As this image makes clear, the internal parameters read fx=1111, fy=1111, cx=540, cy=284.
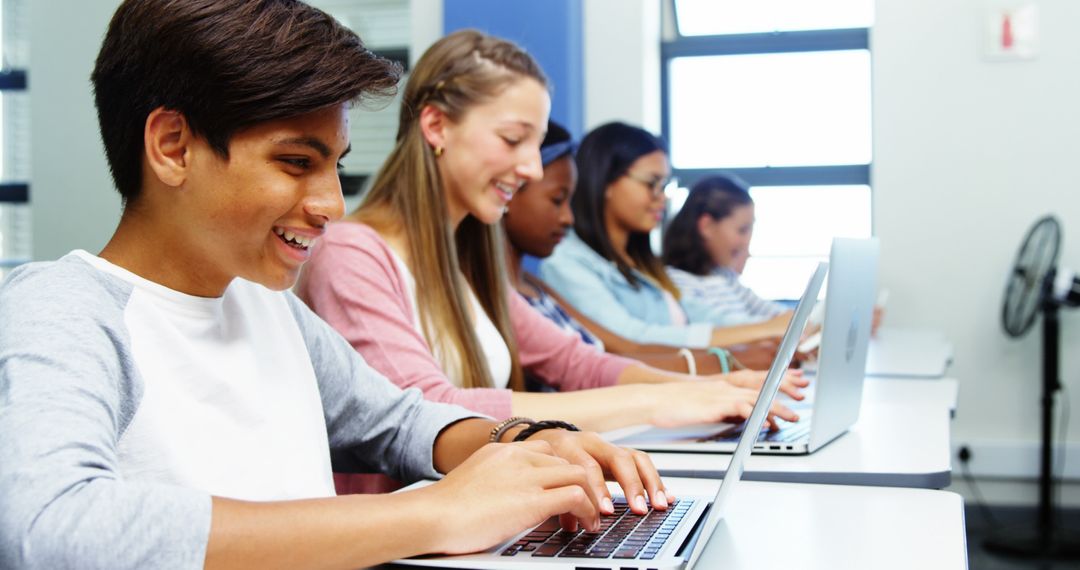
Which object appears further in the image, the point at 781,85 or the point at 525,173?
the point at 781,85

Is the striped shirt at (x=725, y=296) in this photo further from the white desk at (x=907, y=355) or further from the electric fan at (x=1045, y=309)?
the electric fan at (x=1045, y=309)

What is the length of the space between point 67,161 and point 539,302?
1.08 m

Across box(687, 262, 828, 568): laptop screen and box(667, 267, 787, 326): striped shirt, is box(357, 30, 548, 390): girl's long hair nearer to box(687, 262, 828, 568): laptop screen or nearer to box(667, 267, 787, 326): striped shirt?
box(687, 262, 828, 568): laptop screen

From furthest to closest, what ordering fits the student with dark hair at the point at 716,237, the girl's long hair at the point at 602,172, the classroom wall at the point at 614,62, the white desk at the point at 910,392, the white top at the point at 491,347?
the classroom wall at the point at 614,62 → the student with dark hair at the point at 716,237 → the girl's long hair at the point at 602,172 → the white desk at the point at 910,392 → the white top at the point at 491,347

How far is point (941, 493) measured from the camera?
3.91 ft

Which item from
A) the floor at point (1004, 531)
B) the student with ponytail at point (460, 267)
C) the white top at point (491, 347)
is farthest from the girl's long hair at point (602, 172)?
the floor at point (1004, 531)

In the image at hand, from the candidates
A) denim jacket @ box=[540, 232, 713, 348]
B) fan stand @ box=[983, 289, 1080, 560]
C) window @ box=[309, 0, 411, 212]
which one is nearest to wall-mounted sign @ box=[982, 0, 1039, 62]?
fan stand @ box=[983, 289, 1080, 560]

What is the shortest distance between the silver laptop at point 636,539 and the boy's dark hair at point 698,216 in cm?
315

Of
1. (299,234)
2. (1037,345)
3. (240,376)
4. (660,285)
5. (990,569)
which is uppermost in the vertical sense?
(299,234)

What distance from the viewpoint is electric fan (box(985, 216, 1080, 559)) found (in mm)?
3973

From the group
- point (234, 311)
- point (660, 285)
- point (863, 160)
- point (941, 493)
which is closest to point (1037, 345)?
point (863, 160)

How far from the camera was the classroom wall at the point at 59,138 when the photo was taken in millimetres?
1764

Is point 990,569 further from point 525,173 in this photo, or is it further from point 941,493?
point 941,493

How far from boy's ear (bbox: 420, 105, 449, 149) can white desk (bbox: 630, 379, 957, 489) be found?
76 cm
